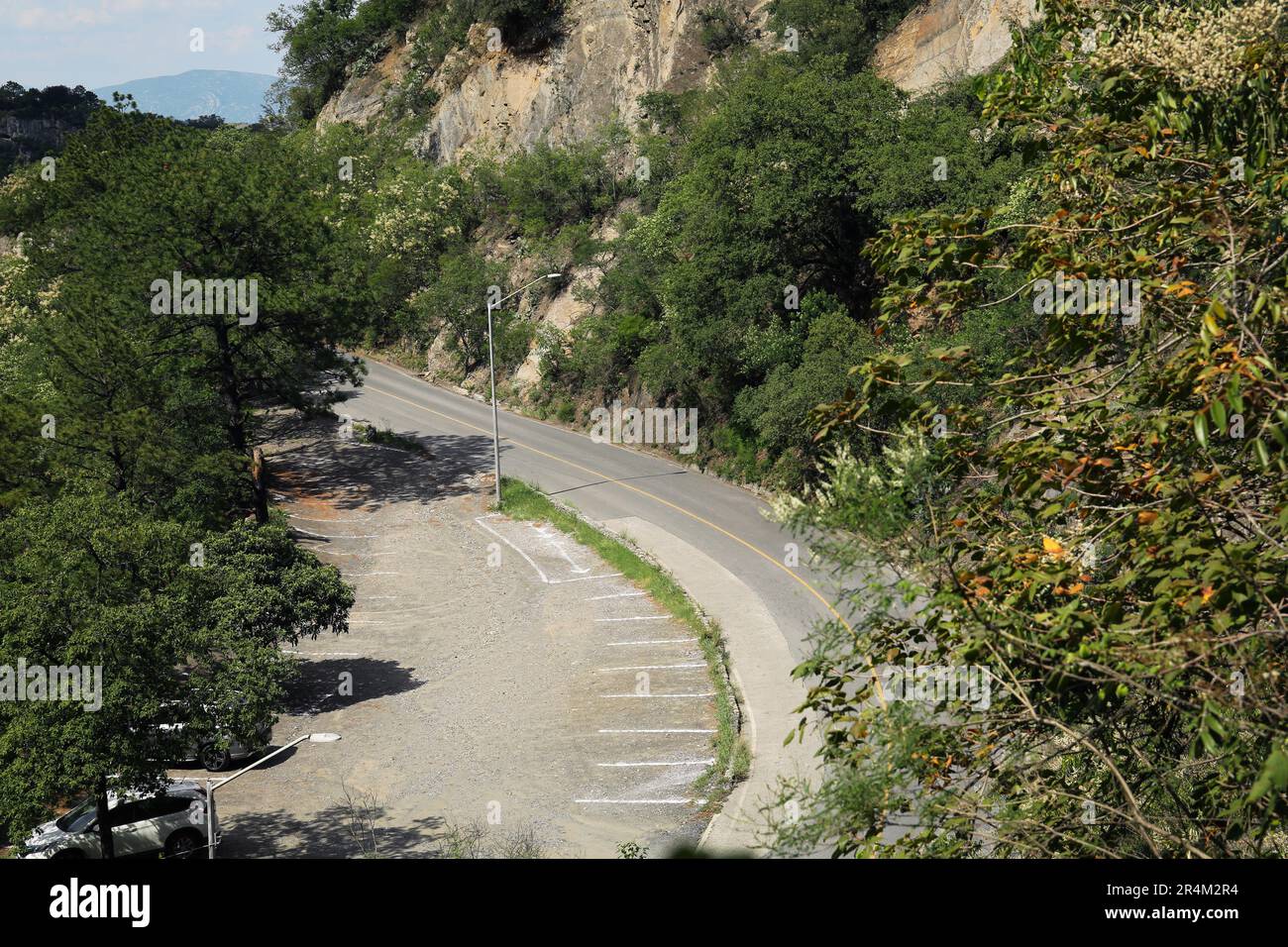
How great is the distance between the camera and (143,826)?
67.5 feet

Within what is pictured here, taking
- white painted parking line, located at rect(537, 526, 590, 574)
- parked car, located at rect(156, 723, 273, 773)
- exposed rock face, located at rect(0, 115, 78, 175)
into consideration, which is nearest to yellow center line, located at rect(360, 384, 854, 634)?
white painted parking line, located at rect(537, 526, 590, 574)

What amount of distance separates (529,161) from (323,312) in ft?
86.9

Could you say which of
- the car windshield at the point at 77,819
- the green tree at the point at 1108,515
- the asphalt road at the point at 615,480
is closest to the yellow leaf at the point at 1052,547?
the green tree at the point at 1108,515

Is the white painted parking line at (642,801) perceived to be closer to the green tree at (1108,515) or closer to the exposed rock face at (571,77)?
the green tree at (1108,515)

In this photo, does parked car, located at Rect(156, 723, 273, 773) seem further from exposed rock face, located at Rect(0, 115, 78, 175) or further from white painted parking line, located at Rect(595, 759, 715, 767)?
exposed rock face, located at Rect(0, 115, 78, 175)

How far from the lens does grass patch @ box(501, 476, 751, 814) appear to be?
72.9ft

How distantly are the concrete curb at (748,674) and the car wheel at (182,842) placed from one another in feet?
33.2

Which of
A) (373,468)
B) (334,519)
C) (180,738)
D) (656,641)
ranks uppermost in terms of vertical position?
(373,468)

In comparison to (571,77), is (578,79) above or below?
below

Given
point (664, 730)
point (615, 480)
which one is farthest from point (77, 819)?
point (615, 480)

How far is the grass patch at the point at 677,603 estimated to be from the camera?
2222 centimetres

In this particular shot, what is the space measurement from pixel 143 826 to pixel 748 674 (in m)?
13.9

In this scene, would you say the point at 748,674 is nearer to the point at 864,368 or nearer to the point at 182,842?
the point at 182,842

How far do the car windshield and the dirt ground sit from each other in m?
2.47
